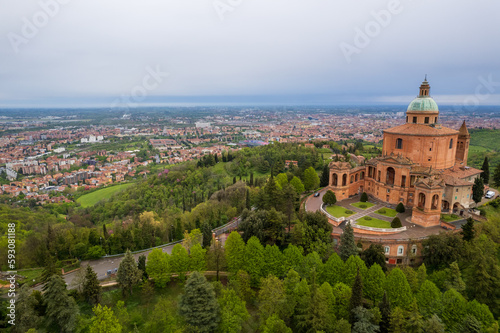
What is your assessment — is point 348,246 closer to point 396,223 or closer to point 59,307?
point 396,223

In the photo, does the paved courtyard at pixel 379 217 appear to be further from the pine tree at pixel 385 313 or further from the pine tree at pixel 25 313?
the pine tree at pixel 25 313

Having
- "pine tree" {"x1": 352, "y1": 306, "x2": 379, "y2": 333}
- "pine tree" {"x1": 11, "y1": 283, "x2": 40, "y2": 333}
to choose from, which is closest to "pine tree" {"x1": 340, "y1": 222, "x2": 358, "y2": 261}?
"pine tree" {"x1": 352, "y1": 306, "x2": 379, "y2": 333}

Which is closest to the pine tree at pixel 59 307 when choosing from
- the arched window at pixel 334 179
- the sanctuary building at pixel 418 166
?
the sanctuary building at pixel 418 166

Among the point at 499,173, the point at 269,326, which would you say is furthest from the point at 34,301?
the point at 499,173

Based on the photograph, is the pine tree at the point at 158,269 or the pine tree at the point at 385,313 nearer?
the pine tree at the point at 385,313

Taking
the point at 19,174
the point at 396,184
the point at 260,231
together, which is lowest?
the point at 19,174

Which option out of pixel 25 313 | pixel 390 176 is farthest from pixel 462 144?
pixel 25 313

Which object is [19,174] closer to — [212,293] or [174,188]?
[174,188]
